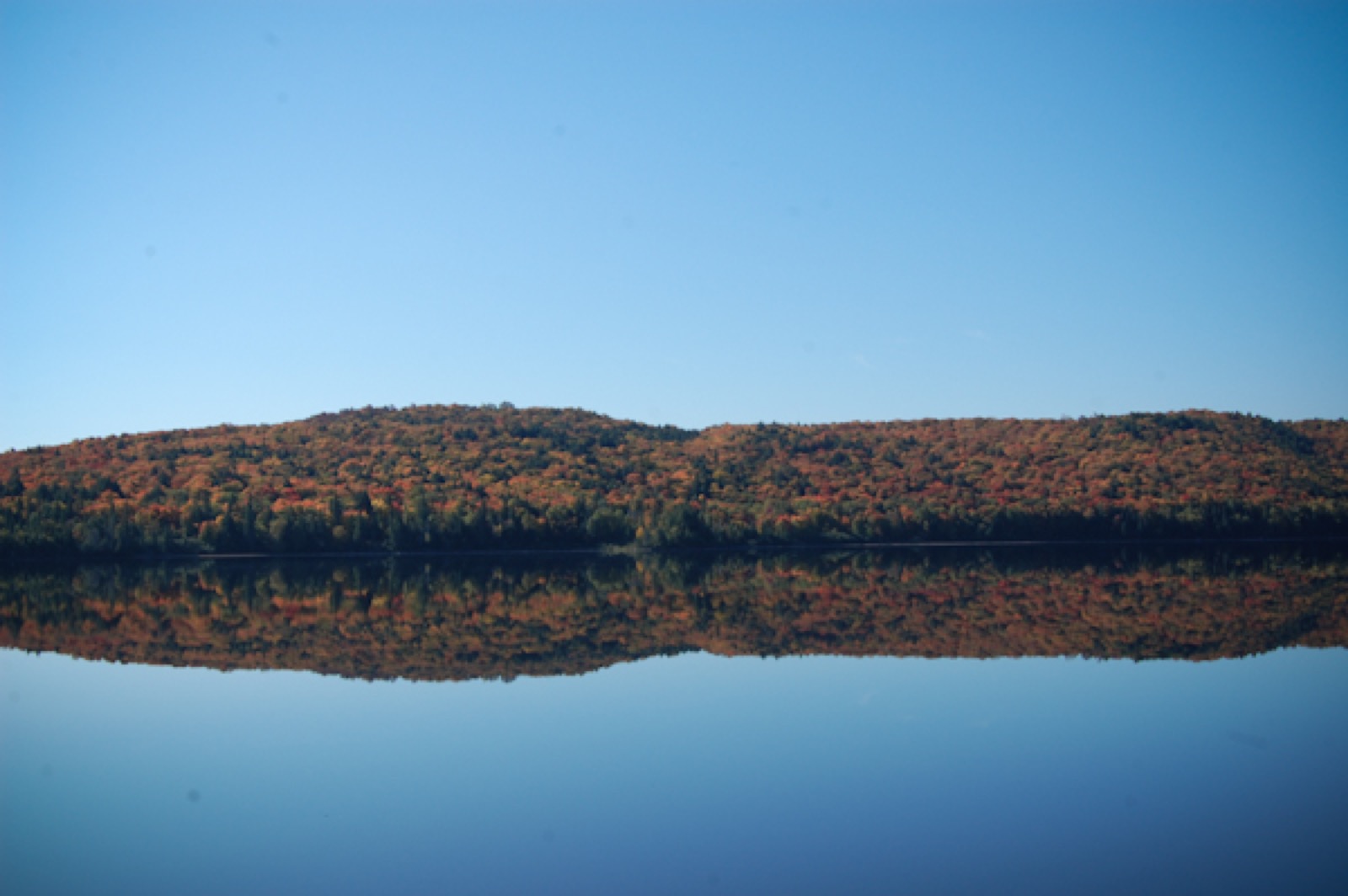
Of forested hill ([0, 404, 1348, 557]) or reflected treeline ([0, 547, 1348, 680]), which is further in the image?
forested hill ([0, 404, 1348, 557])

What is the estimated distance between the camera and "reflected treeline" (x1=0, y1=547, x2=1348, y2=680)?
35.2 meters

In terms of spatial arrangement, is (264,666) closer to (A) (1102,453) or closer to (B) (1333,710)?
(B) (1333,710)

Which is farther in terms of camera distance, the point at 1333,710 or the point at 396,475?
the point at 396,475

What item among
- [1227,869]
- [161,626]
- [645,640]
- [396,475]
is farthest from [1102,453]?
[1227,869]

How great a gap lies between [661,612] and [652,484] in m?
59.2

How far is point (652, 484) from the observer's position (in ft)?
344

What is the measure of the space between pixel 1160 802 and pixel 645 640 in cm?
2138

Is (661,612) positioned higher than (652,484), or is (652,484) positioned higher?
(652,484)

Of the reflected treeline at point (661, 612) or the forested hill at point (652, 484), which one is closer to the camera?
the reflected treeline at point (661, 612)

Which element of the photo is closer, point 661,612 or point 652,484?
point 661,612

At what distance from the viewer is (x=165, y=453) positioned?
4104 inches

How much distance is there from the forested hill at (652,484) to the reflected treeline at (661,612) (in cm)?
1290

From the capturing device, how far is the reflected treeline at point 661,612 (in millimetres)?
35188

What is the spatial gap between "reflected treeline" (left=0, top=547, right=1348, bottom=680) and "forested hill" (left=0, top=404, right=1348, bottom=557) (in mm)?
12901
